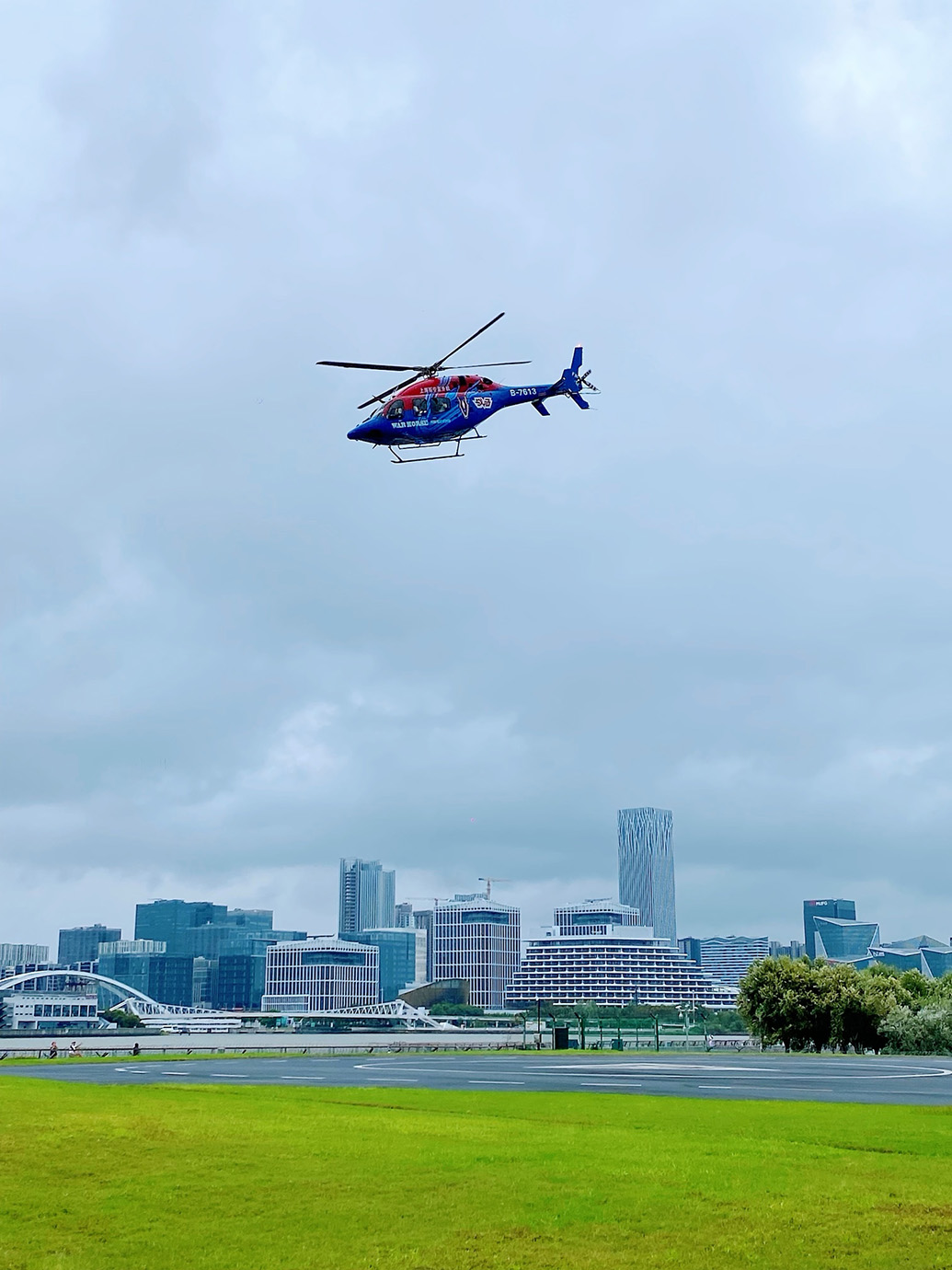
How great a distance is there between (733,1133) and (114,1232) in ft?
47.9

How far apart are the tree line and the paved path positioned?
1607cm

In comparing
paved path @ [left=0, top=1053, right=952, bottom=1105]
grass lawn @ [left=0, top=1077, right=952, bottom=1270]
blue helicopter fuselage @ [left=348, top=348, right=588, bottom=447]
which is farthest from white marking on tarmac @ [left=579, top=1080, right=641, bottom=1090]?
blue helicopter fuselage @ [left=348, top=348, right=588, bottom=447]

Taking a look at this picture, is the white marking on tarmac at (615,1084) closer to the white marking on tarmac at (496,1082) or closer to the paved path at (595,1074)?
the paved path at (595,1074)

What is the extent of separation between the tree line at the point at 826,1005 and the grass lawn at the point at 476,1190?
51.5 metres

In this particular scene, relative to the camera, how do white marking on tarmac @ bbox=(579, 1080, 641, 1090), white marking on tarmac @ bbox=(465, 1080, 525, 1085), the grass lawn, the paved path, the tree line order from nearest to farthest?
the grass lawn < the paved path < white marking on tarmac @ bbox=(579, 1080, 641, 1090) < white marking on tarmac @ bbox=(465, 1080, 525, 1085) < the tree line

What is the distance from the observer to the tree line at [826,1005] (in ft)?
257

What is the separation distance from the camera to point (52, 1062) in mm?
72375

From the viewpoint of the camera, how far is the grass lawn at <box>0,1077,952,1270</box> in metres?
14.6

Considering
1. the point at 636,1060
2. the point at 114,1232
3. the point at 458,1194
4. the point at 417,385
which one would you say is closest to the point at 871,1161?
the point at 458,1194

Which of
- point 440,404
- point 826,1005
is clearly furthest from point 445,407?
point 826,1005

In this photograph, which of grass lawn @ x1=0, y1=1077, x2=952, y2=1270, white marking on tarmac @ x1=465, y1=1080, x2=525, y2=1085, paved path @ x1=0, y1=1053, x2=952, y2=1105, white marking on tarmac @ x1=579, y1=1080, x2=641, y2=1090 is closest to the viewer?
grass lawn @ x1=0, y1=1077, x2=952, y2=1270

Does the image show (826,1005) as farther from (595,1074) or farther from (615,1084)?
(615,1084)

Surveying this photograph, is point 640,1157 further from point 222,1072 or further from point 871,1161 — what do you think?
point 222,1072

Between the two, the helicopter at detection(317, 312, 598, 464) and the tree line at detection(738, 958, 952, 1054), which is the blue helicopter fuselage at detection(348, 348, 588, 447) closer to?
the helicopter at detection(317, 312, 598, 464)
